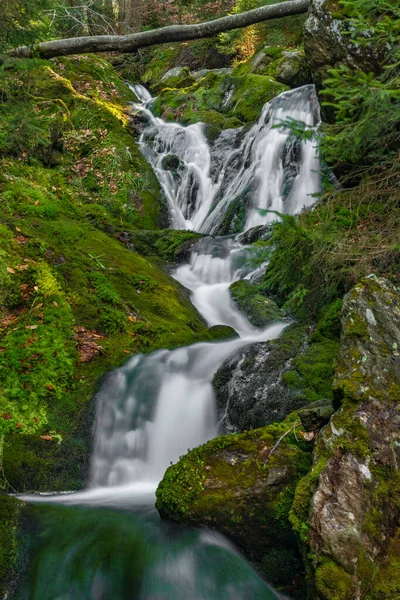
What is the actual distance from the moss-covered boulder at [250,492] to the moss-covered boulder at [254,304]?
4033 millimetres

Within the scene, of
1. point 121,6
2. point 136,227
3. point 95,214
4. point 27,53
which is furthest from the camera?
point 121,6

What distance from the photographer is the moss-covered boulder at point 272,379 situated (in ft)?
15.1

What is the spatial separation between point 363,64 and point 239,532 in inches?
217

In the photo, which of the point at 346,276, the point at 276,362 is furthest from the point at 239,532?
the point at 346,276

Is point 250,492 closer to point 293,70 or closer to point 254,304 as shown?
point 254,304

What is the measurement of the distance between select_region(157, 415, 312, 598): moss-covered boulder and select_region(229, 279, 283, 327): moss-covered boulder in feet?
13.2

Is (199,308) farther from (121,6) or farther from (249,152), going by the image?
(121,6)

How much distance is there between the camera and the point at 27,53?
27.1 feet

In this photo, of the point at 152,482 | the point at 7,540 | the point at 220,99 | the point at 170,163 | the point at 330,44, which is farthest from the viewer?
the point at 220,99

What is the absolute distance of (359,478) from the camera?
2.84 metres

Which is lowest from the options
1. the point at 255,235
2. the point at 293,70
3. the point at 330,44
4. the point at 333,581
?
the point at 255,235

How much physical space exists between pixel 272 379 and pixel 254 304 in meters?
3.29

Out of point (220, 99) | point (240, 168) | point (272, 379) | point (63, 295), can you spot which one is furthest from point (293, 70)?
point (272, 379)

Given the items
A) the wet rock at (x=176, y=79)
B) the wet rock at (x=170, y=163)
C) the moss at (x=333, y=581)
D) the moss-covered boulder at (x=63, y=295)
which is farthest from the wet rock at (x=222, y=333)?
the wet rock at (x=176, y=79)
